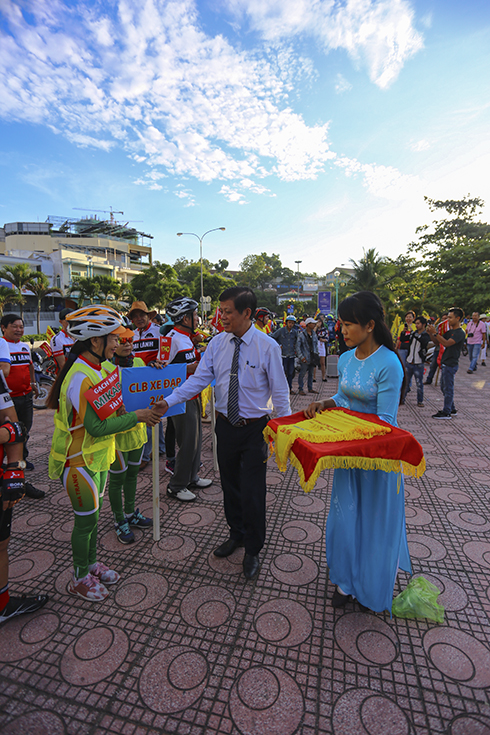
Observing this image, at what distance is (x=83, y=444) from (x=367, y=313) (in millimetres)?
2057

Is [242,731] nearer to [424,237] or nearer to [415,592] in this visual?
[415,592]

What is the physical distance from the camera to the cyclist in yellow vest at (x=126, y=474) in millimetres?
3197

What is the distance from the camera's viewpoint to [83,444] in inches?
97.2

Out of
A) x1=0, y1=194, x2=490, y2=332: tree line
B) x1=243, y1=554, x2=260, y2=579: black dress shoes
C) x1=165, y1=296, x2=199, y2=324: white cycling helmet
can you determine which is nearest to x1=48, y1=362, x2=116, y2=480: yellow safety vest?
x1=243, y1=554, x2=260, y2=579: black dress shoes

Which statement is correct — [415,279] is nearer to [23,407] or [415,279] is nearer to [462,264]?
[462,264]

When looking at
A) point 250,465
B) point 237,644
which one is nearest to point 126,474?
point 250,465

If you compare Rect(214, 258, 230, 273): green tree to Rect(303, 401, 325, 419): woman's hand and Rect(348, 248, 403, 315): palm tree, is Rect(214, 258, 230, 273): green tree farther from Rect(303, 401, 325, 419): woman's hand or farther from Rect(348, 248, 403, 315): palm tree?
Rect(303, 401, 325, 419): woman's hand

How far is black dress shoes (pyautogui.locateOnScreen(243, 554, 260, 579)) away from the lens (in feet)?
9.22

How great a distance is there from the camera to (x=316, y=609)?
8.24 ft

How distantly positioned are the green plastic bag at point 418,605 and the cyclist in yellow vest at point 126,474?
87.2 inches

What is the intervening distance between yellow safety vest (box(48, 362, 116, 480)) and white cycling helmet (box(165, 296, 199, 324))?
183 cm

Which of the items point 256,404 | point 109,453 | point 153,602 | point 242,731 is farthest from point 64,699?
point 256,404

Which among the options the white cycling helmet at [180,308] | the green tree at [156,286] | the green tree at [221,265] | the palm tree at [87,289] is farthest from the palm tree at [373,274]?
the green tree at [221,265]

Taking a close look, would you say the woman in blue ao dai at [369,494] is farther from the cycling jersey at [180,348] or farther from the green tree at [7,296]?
the green tree at [7,296]
